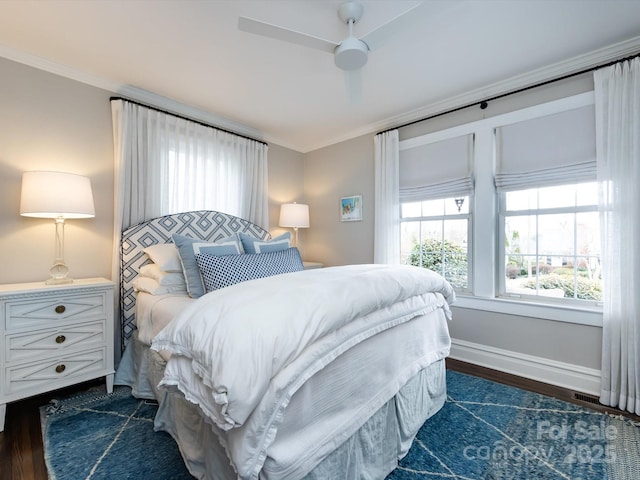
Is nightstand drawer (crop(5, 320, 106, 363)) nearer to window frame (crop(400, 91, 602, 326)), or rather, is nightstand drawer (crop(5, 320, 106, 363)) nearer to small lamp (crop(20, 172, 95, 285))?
small lamp (crop(20, 172, 95, 285))

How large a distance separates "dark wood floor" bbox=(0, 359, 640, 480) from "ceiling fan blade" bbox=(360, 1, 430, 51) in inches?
105

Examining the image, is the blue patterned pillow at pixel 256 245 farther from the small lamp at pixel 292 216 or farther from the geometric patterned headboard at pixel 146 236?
the small lamp at pixel 292 216

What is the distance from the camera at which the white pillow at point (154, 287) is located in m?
2.18

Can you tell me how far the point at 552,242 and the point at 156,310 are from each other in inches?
125

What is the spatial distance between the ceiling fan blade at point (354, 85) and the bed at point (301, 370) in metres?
1.72

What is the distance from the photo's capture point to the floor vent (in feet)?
6.91

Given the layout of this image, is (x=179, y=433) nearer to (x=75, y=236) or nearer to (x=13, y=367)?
(x=13, y=367)

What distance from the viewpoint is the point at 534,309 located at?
2.46 metres

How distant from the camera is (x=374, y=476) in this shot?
1306 millimetres

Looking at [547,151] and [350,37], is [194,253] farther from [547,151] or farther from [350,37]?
[547,151]

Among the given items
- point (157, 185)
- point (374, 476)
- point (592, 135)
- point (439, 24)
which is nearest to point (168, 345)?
point (374, 476)

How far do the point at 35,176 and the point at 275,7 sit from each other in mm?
1982

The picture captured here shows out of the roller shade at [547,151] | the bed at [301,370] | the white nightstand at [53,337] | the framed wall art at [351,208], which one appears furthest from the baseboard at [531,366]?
the white nightstand at [53,337]

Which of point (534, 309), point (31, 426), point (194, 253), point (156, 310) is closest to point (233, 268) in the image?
point (194, 253)
